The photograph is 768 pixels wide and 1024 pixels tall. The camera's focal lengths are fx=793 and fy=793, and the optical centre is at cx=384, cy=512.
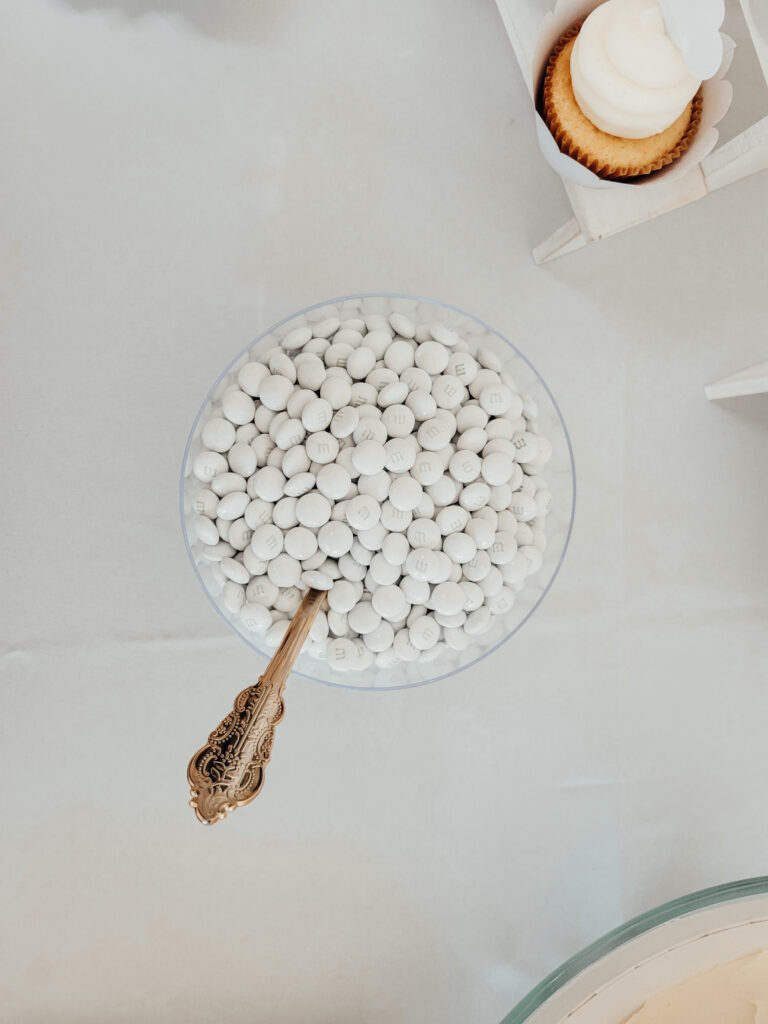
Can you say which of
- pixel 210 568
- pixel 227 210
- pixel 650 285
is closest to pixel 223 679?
pixel 210 568

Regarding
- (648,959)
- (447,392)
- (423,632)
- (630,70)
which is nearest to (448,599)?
(423,632)

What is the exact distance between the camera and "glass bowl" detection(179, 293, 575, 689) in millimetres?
553

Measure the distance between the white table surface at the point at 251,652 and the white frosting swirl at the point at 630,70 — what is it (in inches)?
7.2

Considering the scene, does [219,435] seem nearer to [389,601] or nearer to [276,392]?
[276,392]

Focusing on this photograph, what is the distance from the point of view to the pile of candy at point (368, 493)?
0.49 meters

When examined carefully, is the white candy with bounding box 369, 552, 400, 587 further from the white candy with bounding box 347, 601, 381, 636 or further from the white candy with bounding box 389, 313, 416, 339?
the white candy with bounding box 389, 313, 416, 339

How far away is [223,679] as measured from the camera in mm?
653

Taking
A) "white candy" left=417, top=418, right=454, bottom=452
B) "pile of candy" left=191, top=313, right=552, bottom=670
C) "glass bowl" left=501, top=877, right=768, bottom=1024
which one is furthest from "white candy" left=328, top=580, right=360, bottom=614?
"glass bowl" left=501, top=877, right=768, bottom=1024

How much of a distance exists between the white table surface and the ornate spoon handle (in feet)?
0.77

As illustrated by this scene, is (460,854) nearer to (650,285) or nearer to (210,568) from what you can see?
(210,568)

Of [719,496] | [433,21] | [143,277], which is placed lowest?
[719,496]

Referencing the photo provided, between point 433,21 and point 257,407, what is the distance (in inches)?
16.9

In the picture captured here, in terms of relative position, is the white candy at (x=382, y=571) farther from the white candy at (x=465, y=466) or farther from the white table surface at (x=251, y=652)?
the white table surface at (x=251, y=652)

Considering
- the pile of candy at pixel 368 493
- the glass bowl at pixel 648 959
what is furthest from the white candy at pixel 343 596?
the glass bowl at pixel 648 959
